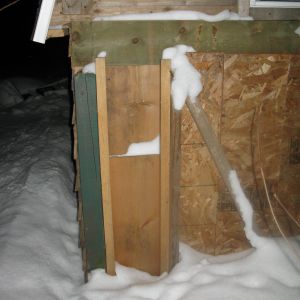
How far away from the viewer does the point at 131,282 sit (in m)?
3.97

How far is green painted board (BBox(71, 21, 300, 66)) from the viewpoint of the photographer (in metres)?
3.30

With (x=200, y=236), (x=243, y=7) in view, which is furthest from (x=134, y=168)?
(x=243, y=7)

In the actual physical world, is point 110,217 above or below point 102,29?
below

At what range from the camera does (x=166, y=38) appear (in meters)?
3.38

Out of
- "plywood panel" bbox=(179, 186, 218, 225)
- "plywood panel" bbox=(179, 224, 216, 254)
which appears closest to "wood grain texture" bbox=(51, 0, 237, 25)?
"plywood panel" bbox=(179, 186, 218, 225)

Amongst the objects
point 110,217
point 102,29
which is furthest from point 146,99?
point 110,217

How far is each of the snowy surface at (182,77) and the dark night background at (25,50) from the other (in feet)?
42.0

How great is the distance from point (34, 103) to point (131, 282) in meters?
9.58

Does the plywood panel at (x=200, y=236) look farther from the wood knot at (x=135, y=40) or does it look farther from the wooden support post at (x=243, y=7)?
the wooden support post at (x=243, y=7)

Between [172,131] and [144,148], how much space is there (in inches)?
14.1

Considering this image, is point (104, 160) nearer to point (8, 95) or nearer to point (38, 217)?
point (38, 217)

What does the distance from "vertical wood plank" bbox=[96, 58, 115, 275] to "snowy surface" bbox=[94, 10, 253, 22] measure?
0.46 meters

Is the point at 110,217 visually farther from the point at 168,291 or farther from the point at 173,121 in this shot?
the point at 173,121

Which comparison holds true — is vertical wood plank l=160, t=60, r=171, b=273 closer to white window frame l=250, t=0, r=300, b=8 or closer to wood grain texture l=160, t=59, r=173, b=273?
wood grain texture l=160, t=59, r=173, b=273
